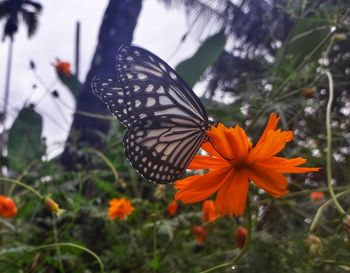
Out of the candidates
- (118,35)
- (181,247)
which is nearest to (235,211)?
(181,247)

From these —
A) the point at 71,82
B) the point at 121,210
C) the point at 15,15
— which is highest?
the point at 121,210

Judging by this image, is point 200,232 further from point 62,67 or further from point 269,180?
point 62,67

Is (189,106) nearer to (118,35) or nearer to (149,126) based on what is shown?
(149,126)

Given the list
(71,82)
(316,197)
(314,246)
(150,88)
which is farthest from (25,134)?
(314,246)

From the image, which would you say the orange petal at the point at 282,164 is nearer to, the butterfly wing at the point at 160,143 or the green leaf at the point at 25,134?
the butterfly wing at the point at 160,143

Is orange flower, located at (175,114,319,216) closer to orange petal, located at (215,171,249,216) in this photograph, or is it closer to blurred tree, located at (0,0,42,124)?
orange petal, located at (215,171,249,216)

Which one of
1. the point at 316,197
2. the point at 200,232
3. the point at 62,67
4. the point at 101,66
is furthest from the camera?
the point at 101,66

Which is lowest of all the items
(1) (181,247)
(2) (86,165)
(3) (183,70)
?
(2) (86,165)

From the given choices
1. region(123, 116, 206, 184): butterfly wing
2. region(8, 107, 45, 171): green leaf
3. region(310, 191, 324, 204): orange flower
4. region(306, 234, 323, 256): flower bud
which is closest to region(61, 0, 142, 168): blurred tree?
region(8, 107, 45, 171): green leaf
